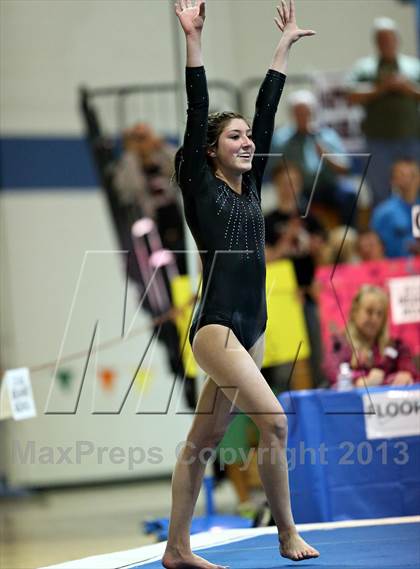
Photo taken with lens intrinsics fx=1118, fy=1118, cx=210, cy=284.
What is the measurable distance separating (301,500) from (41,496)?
4444mm

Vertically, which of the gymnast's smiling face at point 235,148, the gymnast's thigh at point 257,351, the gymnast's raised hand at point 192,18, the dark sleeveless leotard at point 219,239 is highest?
the gymnast's raised hand at point 192,18

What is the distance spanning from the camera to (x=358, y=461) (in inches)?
209

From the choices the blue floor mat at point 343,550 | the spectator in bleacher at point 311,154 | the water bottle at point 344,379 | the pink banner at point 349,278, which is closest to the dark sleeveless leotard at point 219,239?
the blue floor mat at point 343,550

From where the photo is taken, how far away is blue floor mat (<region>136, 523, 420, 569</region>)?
371cm

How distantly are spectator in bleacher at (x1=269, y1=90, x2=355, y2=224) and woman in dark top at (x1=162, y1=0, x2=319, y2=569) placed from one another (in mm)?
4030

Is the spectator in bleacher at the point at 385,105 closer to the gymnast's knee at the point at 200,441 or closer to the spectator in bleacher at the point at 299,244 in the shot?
the spectator in bleacher at the point at 299,244

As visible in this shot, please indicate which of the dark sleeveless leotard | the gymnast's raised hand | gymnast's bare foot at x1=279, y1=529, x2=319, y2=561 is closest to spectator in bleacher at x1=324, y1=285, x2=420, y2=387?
the dark sleeveless leotard

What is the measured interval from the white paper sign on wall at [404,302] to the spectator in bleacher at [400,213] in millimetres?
908

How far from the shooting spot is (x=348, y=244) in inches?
296

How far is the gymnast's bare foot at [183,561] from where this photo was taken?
3654 millimetres

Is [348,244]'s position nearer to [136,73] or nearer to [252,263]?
[136,73]

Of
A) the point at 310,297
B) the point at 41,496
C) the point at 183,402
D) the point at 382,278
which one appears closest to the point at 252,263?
the point at 382,278

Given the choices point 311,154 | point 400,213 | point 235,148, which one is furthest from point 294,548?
point 311,154

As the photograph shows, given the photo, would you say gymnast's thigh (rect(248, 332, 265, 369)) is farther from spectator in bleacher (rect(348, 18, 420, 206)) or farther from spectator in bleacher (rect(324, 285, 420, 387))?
spectator in bleacher (rect(348, 18, 420, 206))
